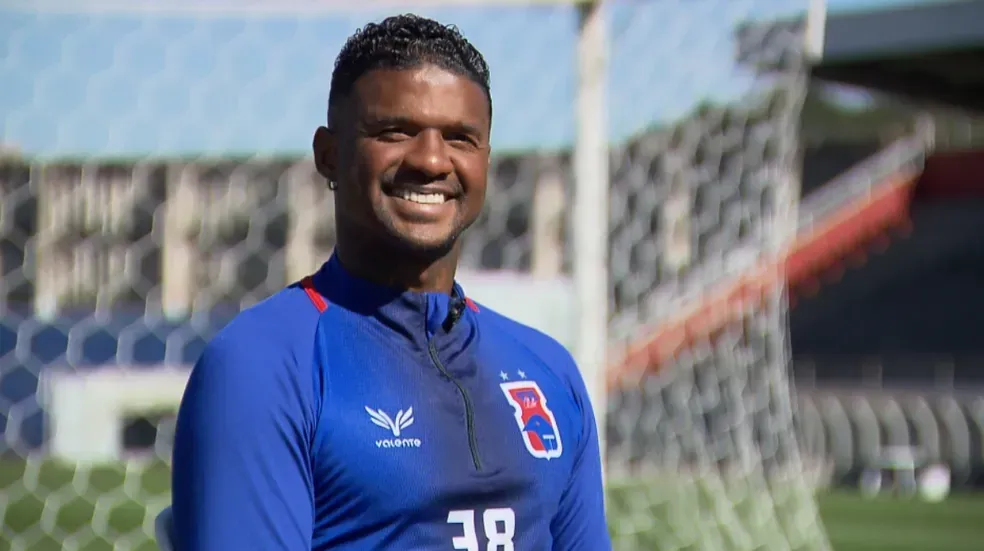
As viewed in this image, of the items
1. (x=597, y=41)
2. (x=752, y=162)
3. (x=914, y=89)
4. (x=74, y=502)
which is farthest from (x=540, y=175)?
(x=914, y=89)

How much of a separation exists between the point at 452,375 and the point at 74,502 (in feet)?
15.7

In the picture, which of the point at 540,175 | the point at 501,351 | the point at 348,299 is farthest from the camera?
the point at 540,175

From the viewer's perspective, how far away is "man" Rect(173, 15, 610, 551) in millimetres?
1378

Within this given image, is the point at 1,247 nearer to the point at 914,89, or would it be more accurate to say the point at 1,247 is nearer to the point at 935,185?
the point at 914,89

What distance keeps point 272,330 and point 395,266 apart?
0.17 metres

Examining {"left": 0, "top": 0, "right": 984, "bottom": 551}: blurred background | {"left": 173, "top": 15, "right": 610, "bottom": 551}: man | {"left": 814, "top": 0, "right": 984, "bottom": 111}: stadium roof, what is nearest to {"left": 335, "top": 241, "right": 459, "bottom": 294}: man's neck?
{"left": 173, "top": 15, "right": 610, "bottom": 551}: man

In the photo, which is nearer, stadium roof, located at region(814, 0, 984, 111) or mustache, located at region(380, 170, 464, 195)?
mustache, located at region(380, 170, 464, 195)

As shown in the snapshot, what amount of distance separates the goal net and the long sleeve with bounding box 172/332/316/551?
A: 2427mm

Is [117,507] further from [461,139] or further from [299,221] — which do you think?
[461,139]

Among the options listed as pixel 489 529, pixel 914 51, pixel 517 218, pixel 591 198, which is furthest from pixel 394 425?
pixel 914 51

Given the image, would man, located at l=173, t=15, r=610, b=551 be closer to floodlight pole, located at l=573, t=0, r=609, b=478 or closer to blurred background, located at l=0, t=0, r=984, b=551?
blurred background, located at l=0, t=0, r=984, b=551

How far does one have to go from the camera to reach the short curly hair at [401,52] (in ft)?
4.91

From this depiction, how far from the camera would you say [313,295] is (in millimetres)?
1560

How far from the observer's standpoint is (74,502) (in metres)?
5.98
